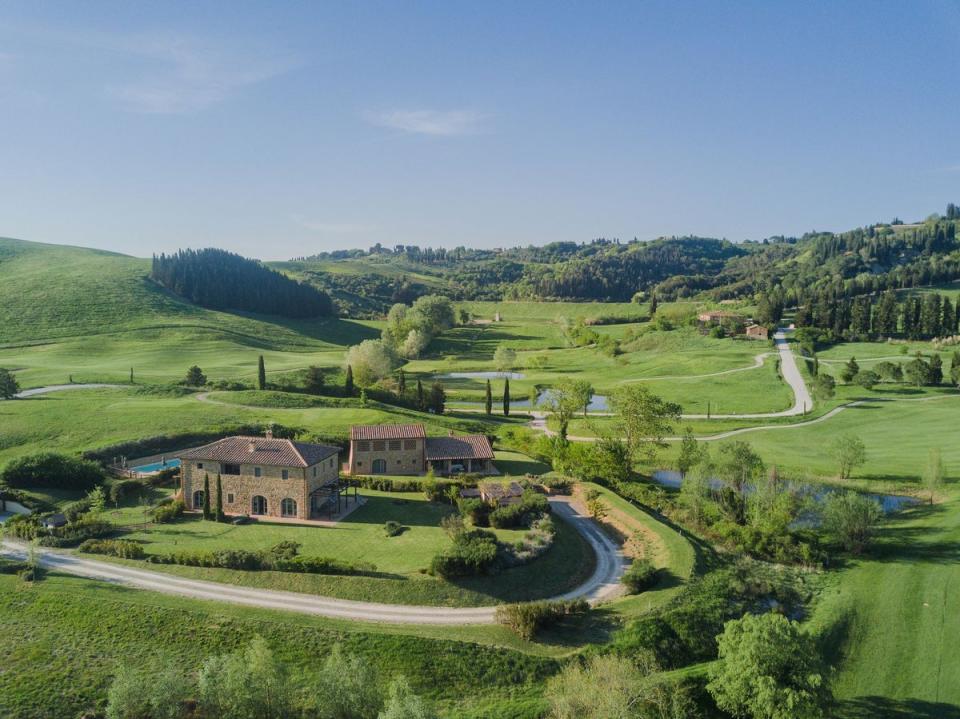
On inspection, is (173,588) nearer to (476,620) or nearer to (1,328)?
(476,620)

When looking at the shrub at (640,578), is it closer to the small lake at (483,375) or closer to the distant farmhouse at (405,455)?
the distant farmhouse at (405,455)

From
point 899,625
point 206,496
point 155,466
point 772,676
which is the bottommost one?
point 899,625

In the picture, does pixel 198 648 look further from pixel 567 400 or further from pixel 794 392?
pixel 794 392

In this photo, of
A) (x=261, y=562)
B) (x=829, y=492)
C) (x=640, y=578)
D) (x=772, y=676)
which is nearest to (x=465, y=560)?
(x=640, y=578)

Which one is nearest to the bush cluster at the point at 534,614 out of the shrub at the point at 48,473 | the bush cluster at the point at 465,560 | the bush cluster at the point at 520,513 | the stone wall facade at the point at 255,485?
the bush cluster at the point at 465,560

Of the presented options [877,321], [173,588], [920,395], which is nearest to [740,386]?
[920,395]

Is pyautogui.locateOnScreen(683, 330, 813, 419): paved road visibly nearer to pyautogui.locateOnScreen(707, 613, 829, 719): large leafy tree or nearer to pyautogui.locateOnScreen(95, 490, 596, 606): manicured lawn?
pyautogui.locateOnScreen(95, 490, 596, 606): manicured lawn
